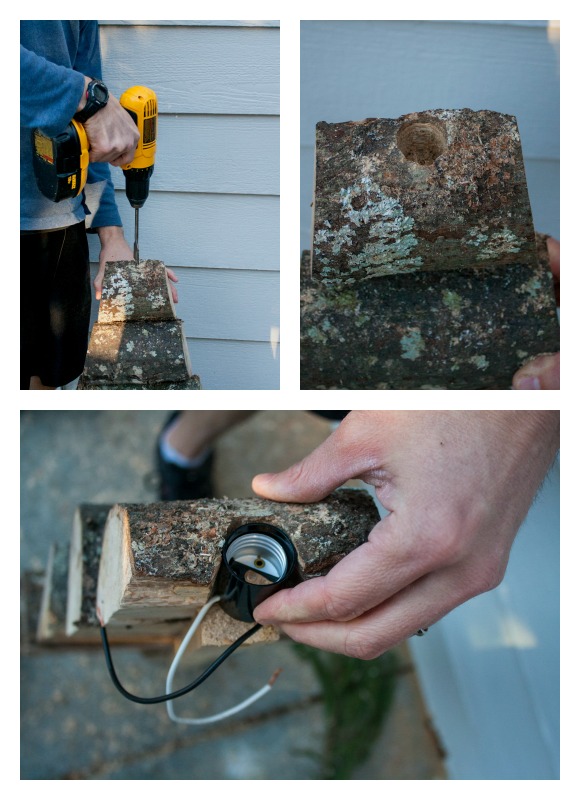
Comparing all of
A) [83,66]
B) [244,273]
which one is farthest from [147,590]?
[83,66]

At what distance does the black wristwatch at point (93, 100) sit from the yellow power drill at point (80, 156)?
0.02 metres

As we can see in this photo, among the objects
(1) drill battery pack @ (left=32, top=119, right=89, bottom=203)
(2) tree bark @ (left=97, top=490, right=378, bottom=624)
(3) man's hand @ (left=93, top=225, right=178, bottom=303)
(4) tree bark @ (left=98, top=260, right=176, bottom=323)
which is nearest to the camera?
(2) tree bark @ (left=97, top=490, right=378, bottom=624)

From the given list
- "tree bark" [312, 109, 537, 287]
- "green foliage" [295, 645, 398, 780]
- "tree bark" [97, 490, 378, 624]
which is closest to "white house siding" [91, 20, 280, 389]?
"tree bark" [312, 109, 537, 287]

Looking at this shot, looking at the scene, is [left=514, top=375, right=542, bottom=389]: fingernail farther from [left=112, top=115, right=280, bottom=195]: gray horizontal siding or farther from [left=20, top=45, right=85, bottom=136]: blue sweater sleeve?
[left=20, top=45, right=85, bottom=136]: blue sweater sleeve

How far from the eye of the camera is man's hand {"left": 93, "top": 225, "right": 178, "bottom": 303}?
1.34 meters

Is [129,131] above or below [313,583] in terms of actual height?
above

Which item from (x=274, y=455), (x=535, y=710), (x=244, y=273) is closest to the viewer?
(x=244, y=273)

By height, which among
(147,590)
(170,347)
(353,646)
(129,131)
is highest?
(129,131)

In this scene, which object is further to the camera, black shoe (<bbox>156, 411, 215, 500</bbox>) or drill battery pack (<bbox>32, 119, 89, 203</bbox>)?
black shoe (<bbox>156, 411, 215, 500</bbox>)

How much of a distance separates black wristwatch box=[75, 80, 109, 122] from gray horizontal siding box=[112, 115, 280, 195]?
14cm

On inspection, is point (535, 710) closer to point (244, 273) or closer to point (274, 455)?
point (274, 455)

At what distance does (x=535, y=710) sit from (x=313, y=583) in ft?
4.49

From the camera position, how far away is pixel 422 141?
1102 millimetres

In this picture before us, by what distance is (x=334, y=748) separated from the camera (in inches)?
89.9
